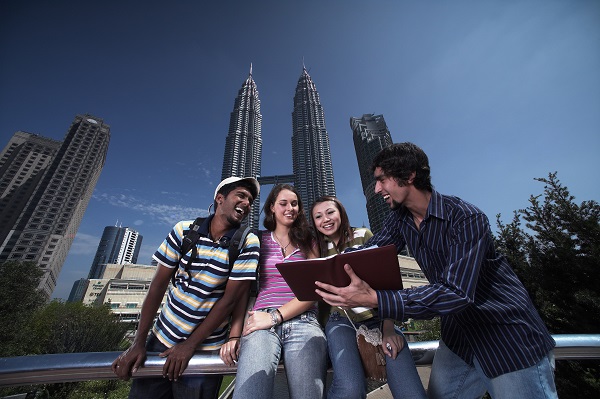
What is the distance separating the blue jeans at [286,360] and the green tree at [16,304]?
36.3 metres

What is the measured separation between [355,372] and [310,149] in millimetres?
84159

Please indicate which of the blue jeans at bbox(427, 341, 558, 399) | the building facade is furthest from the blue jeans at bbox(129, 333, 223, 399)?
the building facade

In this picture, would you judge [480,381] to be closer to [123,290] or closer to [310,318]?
[310,318]

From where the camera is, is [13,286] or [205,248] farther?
[13,286]

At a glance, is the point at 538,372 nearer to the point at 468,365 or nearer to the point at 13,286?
the point at 468,365

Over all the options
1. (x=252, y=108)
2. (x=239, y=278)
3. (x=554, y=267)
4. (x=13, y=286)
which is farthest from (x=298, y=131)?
(x=239, y=278)

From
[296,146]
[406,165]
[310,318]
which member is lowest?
[310,318]

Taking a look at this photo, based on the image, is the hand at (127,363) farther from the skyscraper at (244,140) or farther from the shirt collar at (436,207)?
the skyscraper at (244,140)

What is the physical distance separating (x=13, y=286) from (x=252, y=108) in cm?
7769

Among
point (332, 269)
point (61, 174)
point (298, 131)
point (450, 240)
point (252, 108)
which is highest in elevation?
point (252, 108)

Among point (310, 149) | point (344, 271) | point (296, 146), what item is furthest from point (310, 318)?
point (296, 146)

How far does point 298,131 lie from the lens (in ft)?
287

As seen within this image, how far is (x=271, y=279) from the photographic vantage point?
2.01 metres

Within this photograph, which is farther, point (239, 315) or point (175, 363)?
point (239, 315)
